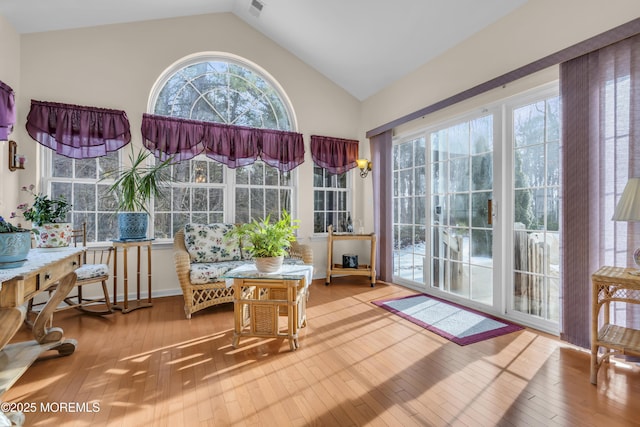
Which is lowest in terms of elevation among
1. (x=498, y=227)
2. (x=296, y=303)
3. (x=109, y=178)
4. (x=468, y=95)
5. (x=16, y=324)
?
(x=296, y=303)

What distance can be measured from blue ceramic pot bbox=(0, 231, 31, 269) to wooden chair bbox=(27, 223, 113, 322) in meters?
1.17

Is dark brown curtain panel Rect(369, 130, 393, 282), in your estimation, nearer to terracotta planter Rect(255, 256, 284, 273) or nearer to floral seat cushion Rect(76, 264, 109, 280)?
terracotta planter Rect(255, 256, 284, 273)

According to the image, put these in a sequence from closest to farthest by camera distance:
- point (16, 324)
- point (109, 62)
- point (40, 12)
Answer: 1. point (16, 324)
2. point (40, 12)
3. point (109, 62)

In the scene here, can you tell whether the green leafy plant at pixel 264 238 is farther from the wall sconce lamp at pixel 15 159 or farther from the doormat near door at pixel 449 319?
the wall sconce lamp at pixel 15 159

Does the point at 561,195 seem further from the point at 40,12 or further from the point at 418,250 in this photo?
the point at 40,12

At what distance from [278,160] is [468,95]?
2531 millimetres

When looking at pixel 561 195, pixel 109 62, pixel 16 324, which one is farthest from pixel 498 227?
pixel 109 62

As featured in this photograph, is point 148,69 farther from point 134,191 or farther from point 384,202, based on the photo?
point 384,202

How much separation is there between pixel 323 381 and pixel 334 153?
359 centimetres

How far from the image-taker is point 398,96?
4438 millimetres

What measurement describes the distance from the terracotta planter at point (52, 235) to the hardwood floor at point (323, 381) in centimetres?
83

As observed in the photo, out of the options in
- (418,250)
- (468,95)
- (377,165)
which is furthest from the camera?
(377,165)

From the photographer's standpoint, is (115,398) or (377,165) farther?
(377,165)

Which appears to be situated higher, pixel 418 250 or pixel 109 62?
pixel 109 62
